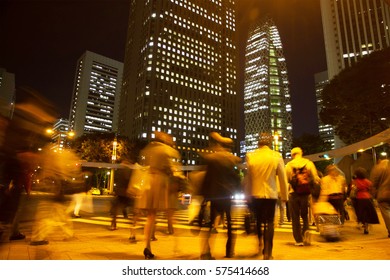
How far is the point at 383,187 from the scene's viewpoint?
6129 millimetres

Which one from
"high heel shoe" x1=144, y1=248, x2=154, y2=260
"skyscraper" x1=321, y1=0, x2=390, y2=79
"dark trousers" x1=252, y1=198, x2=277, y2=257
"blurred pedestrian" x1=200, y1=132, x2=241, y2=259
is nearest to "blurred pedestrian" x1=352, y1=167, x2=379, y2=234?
"dark trousers" x1=252, y1=198, x2=277, y2=257

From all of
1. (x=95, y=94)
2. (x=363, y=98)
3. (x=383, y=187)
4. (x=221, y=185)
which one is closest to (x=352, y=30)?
Result: (x=363, y=98)

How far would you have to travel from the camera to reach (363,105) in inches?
1276

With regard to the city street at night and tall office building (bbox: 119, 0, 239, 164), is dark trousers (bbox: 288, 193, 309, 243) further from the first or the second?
tall office building (bbox: 119, 0, 239, 164)

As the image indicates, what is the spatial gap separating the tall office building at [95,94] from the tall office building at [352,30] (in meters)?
131

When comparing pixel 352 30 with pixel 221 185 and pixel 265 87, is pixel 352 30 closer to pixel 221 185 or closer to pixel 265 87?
pixel 265 87

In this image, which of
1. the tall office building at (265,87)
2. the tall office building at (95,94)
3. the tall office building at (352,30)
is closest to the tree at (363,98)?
the tall office building at (352,30)

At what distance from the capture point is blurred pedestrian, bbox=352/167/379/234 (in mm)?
6730

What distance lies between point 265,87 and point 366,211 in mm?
168085

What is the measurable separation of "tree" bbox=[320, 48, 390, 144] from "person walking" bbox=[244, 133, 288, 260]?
109 feet

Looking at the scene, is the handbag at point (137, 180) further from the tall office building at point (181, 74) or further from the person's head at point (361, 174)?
the tall office building at point (181, 74)

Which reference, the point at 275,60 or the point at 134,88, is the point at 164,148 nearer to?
the point at 134,88
